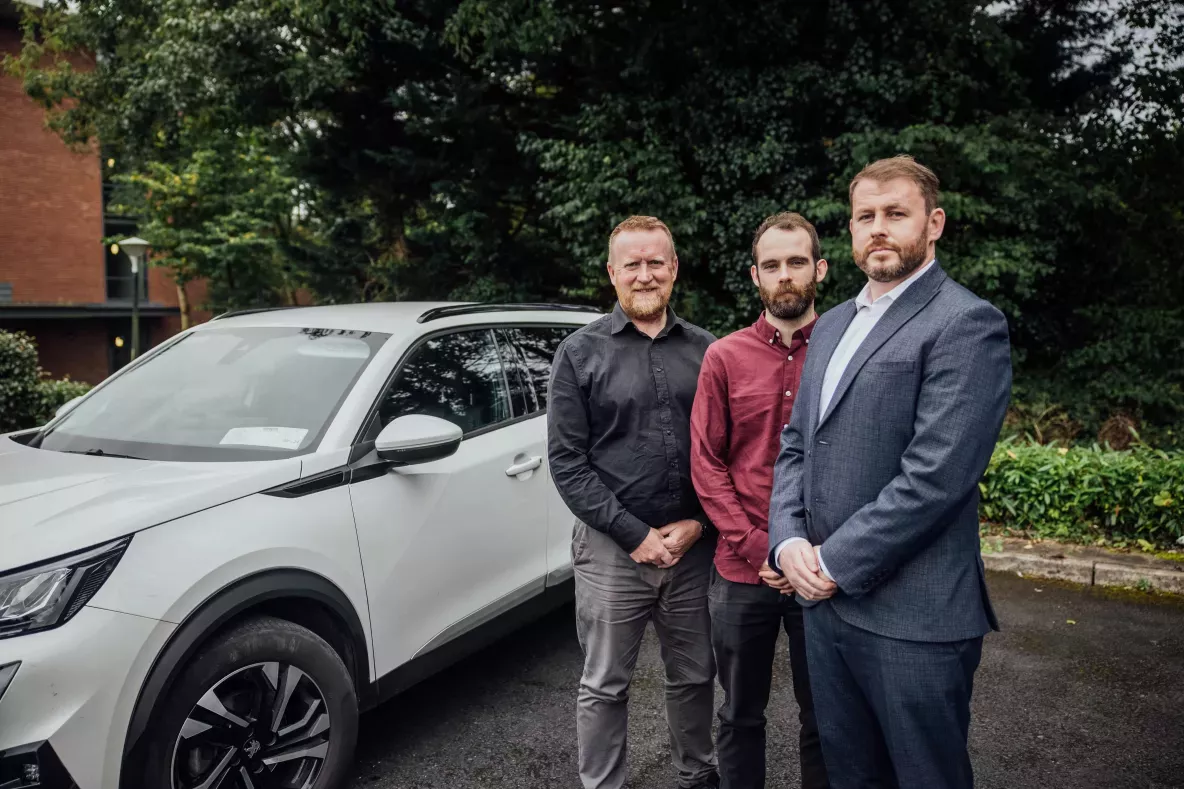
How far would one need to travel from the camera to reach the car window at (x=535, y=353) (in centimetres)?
424

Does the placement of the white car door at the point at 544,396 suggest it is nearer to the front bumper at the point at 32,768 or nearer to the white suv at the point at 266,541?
the white suv at the point at 266,541

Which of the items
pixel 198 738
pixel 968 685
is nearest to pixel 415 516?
pixel 198 738

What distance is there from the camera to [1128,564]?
5.35 m

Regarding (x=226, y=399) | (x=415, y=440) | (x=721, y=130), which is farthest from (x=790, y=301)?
(x=721, y=130)

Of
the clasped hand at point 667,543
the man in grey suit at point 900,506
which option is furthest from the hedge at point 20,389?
the man in grey suit at point 900,506

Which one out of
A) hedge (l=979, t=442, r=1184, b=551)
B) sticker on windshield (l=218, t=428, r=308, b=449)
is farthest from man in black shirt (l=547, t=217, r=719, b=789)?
hedge (l=979, t=442, r=1184, b=551)

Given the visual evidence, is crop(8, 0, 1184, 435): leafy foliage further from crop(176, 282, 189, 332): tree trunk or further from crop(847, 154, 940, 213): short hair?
crop(176, 282, 189, 332): tree trunk

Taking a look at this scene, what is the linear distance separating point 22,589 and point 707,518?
6.51ft

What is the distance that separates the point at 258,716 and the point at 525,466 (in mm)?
1556

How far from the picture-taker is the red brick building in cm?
2730

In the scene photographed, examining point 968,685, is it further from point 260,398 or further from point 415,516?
point 260,398

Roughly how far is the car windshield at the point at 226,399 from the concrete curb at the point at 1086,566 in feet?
14.5

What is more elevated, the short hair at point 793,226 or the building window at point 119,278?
the short hair at point 793,226

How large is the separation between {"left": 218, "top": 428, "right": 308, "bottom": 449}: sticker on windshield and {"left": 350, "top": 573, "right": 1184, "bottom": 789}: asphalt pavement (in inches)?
51.1
